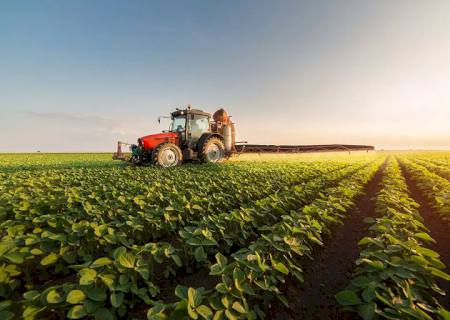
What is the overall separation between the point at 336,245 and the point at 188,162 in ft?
33.5

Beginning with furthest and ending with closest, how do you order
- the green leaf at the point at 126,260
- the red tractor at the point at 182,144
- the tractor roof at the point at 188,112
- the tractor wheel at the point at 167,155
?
the tractor roof at the point at 188,112, the red tractor at the point at 182,144, the tractor wheel at the point at 167,155, the green leaf at the point at 126,260

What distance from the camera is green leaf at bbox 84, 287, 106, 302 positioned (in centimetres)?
181

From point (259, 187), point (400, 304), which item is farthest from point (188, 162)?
point (400, 304)

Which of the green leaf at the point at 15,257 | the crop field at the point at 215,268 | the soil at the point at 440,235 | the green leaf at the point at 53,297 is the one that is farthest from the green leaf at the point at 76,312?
the soil at the point at 440,235

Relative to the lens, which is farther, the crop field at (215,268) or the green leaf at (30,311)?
the crop field at (215,268)

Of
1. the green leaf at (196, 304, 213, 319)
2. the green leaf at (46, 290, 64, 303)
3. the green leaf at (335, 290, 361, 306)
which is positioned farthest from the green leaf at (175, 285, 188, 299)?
the green leaf at (335, 290, 361, 306)

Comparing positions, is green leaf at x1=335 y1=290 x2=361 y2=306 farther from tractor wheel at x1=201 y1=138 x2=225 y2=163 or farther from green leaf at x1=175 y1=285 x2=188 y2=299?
tractor wheel at x1=201 y1=138 x2=225 y2=163

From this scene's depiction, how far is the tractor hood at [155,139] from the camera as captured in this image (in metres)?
11.5

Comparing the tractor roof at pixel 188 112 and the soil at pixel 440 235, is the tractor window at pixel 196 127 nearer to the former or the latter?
the tractor roof at pixel 188 112

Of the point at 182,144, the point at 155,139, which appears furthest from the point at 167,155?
the point at 182,144

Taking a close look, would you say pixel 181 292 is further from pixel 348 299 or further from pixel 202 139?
pixel 202 139

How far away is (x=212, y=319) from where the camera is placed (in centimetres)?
171

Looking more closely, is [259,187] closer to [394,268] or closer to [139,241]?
[139,241]

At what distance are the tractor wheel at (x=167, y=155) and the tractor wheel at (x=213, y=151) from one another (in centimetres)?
132
